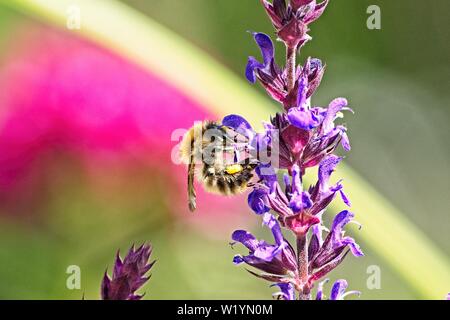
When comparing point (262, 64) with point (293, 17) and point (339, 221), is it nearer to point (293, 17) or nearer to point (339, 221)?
point (293, 17)

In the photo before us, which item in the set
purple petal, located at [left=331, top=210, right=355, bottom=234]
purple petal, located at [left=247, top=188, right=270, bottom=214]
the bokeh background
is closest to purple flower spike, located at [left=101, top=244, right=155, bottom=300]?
purple petal, located at [left=247, top=188, right=270, bottom=214]

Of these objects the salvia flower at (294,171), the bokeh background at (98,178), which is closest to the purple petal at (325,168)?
the salvia flower at (294,171)

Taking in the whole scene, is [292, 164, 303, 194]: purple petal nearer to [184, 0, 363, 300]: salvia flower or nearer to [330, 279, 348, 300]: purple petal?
[184, 0, 363, 300]: salvia flower

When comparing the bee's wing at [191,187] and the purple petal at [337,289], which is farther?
the bee's wing at [191,187]

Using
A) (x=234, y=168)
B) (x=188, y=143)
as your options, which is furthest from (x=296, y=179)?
(x=188, y=143)

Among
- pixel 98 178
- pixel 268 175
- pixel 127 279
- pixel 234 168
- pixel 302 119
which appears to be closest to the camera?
pixel 127 279

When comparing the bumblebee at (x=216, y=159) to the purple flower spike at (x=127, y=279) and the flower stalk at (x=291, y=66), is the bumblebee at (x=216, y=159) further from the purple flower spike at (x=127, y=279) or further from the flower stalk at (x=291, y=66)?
the purple flower spike at (x=127, y=279)
